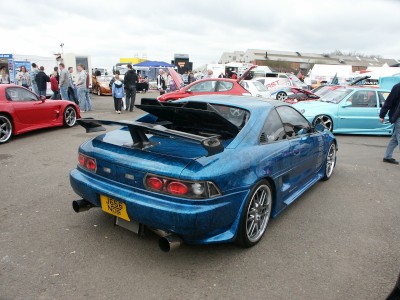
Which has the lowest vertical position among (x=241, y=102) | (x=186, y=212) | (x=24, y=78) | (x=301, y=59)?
(x=186, y=212)

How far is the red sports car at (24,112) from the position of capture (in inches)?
291

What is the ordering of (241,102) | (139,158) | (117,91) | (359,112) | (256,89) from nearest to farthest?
(139,158) < (241,102) < (359,112) < (117,91) < (256,89)

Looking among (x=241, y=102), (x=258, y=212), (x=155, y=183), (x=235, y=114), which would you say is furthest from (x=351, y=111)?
(x=155, y=183)

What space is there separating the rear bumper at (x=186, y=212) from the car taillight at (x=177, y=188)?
56 millimetres

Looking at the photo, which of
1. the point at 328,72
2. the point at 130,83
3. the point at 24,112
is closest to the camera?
the point at 24,112

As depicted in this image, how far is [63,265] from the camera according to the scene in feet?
9.34

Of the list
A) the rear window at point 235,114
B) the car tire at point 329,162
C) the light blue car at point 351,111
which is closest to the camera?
the rear window at point 235,114

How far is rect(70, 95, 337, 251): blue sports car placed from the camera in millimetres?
2654

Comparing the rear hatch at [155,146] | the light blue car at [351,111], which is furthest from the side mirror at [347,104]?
the rear hatch at [155,146]

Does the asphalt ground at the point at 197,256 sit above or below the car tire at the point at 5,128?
below

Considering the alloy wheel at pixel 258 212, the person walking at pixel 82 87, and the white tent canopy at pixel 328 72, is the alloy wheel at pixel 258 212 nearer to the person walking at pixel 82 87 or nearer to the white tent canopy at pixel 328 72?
the person walking at pixel 82 87

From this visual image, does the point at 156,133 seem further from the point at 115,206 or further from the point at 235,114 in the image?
the point at 235,114

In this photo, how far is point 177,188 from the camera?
8.77 feet

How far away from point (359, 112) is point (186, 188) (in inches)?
324
